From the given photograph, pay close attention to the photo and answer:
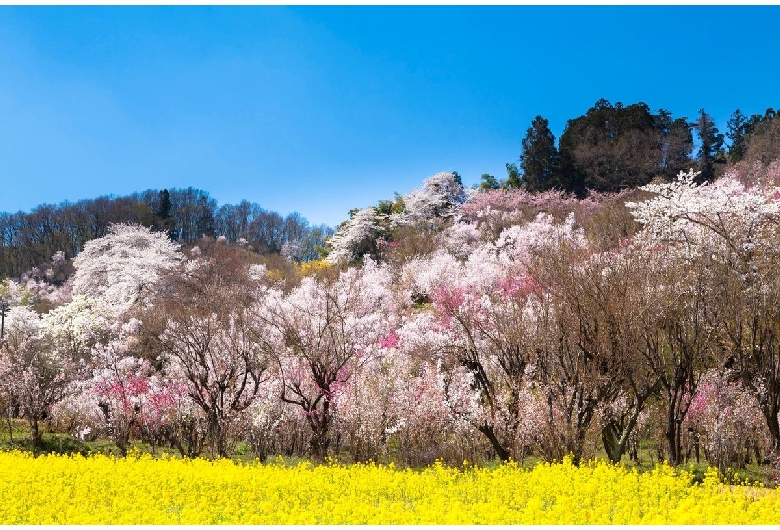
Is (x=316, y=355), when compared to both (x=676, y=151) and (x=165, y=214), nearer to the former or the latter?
(x=676, y=151)

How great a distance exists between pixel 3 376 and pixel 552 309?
2060cm

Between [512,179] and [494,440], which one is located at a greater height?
[512,179]

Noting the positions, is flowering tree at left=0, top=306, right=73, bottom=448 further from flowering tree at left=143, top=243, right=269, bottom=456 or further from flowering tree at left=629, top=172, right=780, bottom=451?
flowering tree at left=629, top=172, right=780, bottom=451

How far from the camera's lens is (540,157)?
48.8m

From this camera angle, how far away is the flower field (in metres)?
7.37

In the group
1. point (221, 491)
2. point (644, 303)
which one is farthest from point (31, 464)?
point (644, 303)

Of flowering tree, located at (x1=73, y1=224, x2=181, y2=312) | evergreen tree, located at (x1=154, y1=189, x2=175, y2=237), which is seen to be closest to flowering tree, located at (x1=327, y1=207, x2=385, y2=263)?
flowering tree, located at (x1=73, y1=224, x2=181, y2=312)

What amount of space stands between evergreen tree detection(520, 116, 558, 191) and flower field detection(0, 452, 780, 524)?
3985cm

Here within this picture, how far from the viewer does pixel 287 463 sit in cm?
1598

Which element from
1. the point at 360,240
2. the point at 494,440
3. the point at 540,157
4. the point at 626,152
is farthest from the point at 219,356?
the point at 626,152

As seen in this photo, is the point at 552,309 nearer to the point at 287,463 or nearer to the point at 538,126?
the point at 287,463

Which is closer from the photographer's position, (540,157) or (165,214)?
(540,157)

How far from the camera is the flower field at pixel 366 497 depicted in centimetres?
737

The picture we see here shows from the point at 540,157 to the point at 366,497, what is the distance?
142ft
